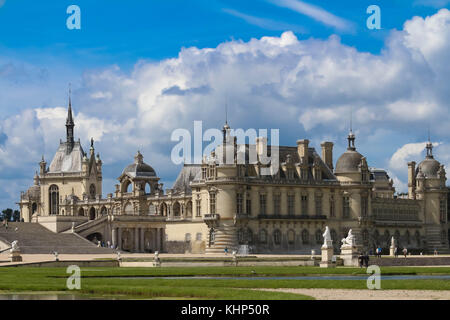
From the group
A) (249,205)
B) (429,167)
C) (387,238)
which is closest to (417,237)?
(387,238)

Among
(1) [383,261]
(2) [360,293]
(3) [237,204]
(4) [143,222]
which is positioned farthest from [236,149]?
(2) [360,293]

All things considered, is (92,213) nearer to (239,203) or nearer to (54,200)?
(54,200)

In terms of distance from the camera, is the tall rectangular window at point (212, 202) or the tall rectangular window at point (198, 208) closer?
the tall rectangular window at point (212, 202)

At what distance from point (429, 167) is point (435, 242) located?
406 inches

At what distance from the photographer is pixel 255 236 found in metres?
109

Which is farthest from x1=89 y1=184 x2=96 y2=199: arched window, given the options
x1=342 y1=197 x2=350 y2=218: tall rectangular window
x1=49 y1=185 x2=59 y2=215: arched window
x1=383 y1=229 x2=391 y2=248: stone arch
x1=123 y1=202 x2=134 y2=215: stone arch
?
x1=383 y1=229 x2=391 y2=248: stone arch

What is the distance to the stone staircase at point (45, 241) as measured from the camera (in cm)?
10044

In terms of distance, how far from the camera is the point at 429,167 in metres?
135

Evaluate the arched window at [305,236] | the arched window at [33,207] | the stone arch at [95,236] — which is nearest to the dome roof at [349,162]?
the arched window at [305,236]

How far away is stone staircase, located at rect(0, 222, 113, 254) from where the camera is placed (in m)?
100

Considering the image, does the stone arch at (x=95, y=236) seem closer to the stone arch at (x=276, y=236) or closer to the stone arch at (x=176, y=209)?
the stone arch at (x=176, y=209)

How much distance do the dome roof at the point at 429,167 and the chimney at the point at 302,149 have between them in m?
26.4
